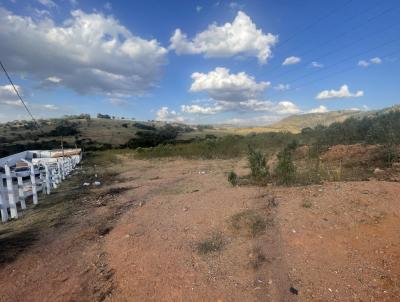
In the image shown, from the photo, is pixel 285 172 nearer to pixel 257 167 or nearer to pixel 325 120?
pixel 257 167

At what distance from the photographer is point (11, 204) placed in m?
8.43

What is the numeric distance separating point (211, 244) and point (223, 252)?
383 mm

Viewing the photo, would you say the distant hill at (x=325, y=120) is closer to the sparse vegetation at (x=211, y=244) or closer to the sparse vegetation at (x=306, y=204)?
the sparse vegetation at (x=306, y=204)


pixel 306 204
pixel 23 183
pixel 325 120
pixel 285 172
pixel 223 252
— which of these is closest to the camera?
pixel 223 252

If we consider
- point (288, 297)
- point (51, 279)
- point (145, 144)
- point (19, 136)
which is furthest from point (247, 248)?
point (19, 136)

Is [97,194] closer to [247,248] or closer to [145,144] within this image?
[247,248]

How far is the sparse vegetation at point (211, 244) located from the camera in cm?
516

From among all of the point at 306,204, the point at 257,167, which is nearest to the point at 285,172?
the point at 257,167

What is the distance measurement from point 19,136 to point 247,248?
6816 cm

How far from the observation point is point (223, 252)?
507 cm

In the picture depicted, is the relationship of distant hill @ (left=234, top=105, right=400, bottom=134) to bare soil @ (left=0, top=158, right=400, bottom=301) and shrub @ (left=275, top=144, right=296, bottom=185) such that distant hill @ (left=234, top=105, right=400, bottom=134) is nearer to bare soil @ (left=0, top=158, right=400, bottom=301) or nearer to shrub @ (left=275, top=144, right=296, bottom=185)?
shrub @ (left=275, top=144, right=296, bottom=185)

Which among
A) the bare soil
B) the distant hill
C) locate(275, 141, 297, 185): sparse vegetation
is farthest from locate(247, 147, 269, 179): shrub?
the distant hill

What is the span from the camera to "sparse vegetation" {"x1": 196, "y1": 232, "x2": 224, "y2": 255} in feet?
16.9

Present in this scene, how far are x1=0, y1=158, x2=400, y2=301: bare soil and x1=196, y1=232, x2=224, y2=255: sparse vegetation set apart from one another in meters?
0.04
